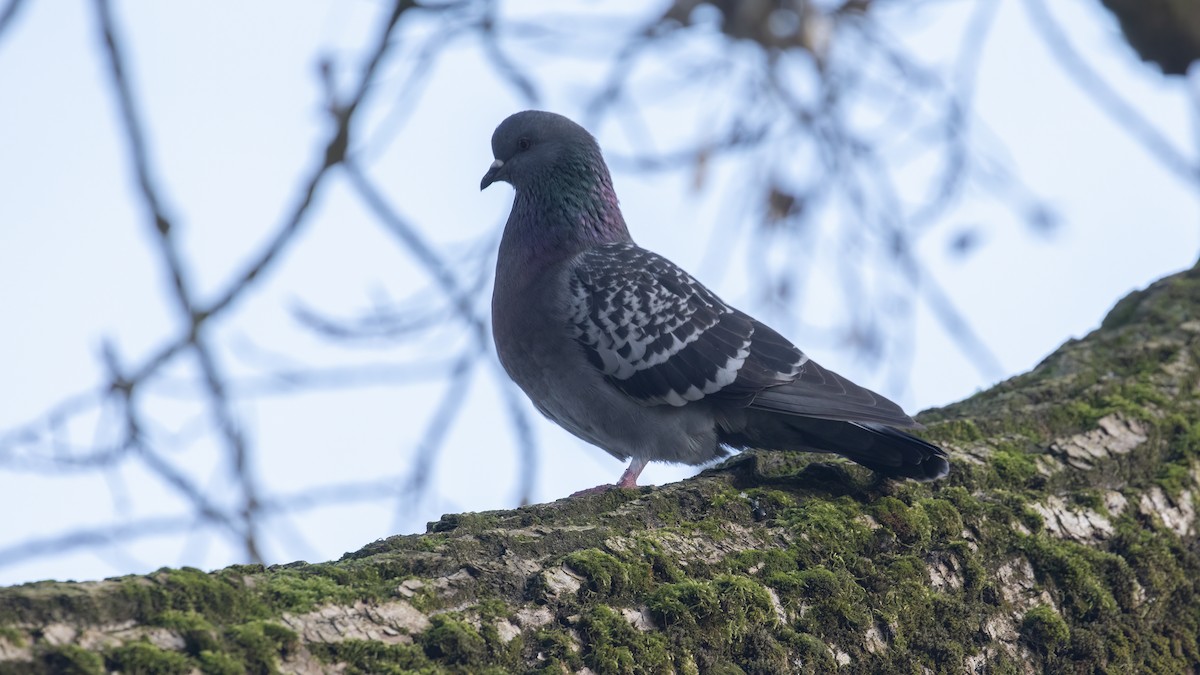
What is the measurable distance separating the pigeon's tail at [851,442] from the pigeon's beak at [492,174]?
222 centimetres

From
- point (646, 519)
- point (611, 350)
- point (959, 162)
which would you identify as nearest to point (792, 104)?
point (959, 162)

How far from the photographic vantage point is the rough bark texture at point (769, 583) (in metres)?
2.39

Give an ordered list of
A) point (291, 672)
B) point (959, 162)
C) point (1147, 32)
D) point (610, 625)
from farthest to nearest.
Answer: point (959, 162)
point (1147, 32)
point (610, 625)
point (291, 672)

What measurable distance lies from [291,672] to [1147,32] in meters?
6.74

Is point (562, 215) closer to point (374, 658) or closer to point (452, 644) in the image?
point (452, 644)

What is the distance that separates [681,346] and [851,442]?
3.32 ft

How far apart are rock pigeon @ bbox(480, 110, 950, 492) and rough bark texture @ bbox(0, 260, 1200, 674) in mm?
303

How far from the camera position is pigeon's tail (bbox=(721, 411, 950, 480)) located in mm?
4301

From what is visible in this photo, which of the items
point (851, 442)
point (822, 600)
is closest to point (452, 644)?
point (822, 600)

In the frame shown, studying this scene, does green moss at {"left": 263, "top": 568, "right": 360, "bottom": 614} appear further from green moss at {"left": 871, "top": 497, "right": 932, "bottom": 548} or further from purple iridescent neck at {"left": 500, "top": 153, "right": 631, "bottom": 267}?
purple iridescent neck at {"left": 500, "top": 153, "right": 631, "bottom": 267}

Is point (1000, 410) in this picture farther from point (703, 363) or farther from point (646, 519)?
point (646, 519)

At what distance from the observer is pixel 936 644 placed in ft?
11.1

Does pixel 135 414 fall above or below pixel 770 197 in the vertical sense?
below

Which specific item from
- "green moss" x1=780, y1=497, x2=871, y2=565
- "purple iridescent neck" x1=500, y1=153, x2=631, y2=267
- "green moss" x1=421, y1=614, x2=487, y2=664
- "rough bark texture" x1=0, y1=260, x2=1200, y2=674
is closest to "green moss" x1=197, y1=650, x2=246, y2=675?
"rough bark texture" x1=0, y1=260, x2=1200, y2=674
